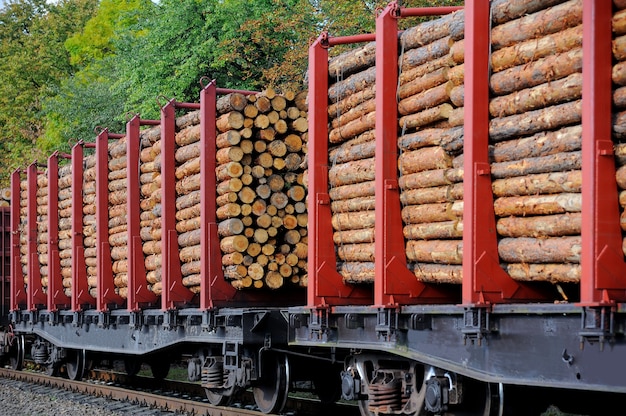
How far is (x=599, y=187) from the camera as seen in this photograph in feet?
20.2

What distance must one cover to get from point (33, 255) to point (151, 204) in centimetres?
581

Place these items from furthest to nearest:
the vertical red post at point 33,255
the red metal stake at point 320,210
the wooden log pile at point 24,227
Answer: the wooden log pile at point 24,227 < the vertical red post at point 33,255 < the red metal stake at point 320,210

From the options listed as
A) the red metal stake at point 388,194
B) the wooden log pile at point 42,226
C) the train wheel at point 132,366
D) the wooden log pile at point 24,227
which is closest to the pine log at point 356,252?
the red metal stake at point 388,194

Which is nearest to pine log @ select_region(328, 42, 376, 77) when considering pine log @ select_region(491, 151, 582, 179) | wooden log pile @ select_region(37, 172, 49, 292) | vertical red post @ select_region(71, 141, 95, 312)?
pine log @ select_region(491, 151, 582, 179)

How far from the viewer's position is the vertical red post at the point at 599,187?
6137mm

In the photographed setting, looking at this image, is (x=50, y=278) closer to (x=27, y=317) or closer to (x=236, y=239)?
(x=27, y=317)

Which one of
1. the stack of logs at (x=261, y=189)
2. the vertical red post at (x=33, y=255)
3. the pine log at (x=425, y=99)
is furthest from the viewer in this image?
the vertical red post at (x=33, y=255)

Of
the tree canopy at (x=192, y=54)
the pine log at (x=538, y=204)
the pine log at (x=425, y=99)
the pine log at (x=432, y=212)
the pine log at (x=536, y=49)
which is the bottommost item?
the pine log at (x=432, y=212)

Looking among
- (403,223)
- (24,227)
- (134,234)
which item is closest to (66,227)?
(24,227)

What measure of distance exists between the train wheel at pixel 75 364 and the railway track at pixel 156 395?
1.39ft

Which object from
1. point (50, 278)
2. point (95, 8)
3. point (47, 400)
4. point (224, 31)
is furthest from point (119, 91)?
point (95, 8)

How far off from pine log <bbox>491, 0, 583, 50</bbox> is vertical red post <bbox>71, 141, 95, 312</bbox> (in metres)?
10.4

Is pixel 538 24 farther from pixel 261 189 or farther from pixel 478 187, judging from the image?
pixel 261 189

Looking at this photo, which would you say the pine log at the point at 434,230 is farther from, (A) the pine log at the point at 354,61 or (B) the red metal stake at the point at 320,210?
(A) the pine log at the point at 354,61
